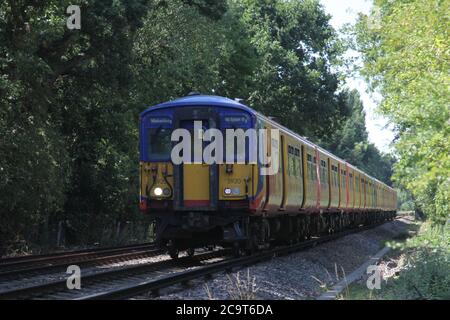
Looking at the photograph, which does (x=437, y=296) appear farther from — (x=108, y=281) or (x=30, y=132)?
(x=30, y=132)

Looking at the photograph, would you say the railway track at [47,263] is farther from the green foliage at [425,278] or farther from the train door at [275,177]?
the green foliage at [425,278]

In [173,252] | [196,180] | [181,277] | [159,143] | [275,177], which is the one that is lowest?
[181,277]

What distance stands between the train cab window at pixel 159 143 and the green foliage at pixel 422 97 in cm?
451

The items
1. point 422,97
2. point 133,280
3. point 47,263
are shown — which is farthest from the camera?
point 47,263

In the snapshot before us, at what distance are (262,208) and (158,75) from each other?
14.4m

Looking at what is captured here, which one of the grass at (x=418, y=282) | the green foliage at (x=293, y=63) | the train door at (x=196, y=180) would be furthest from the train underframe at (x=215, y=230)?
the green foliage at (x=293, y=63)

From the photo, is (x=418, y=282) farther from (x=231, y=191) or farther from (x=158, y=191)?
(x=158, y=191)

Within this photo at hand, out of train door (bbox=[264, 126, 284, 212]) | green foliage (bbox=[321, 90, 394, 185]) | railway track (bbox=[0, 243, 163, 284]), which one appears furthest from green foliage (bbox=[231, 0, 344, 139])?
green foliage (bbox=[321, 90, 394, 185])

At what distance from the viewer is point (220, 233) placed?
50.2ft

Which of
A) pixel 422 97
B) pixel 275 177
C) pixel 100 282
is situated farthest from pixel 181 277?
pixel 275 177

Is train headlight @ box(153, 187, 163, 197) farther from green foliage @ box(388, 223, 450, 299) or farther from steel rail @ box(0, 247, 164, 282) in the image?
green foliage @ box(388, 223, 450, 299)

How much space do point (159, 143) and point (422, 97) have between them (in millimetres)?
6561

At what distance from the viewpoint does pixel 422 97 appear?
9703 millimetres

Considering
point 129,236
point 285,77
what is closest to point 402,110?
point 129,236
